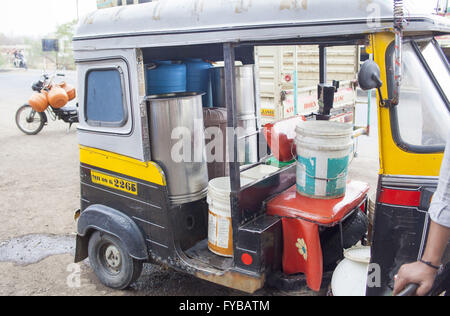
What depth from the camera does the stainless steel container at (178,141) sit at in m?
3.01

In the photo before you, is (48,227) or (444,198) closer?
(444,198)

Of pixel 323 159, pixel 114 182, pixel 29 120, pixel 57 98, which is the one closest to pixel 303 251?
pixel 323 159

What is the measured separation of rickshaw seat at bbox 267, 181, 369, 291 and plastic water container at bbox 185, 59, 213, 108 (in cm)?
147

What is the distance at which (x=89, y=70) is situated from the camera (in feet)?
10.9

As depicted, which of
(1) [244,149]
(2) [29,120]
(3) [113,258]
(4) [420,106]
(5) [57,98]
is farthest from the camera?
(2) [29,120]

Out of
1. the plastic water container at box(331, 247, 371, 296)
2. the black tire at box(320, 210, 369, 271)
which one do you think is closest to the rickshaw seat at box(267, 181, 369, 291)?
the plastic water container at box(331, 247, 371, 296)

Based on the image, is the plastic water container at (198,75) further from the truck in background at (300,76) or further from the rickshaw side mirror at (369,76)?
the truck in background at (300,76)

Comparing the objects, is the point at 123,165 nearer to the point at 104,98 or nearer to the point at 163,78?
the point at 104,98

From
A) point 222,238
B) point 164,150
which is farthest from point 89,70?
point 222,238

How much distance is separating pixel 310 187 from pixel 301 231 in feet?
1.11

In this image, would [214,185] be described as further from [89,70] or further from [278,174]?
[89,70]

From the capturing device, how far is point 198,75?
387cm

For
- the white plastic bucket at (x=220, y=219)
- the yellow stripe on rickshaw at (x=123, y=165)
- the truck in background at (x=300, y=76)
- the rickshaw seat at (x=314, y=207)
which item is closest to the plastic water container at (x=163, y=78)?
the yellow stripe on rickshaw at (x=123, y=165)

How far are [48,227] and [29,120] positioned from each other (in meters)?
6.65
